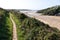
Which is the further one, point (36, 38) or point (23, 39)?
point (23, 39)

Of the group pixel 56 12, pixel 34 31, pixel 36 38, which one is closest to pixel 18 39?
pixel 34 31

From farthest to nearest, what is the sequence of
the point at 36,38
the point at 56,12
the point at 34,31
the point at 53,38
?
the point at 56,12 < the point at 34,31 < the point at 36,38 < the point at 53,38

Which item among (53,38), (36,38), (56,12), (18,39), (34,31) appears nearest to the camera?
(53,38)

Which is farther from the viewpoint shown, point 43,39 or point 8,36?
point 8,36

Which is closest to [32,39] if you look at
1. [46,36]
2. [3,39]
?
[46,36]

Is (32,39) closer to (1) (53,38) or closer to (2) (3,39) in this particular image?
(1) (53,38)

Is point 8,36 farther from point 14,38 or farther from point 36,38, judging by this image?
point 36,38

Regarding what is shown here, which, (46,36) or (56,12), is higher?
(46,36)

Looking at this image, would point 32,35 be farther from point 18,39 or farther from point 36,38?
point 18,39
